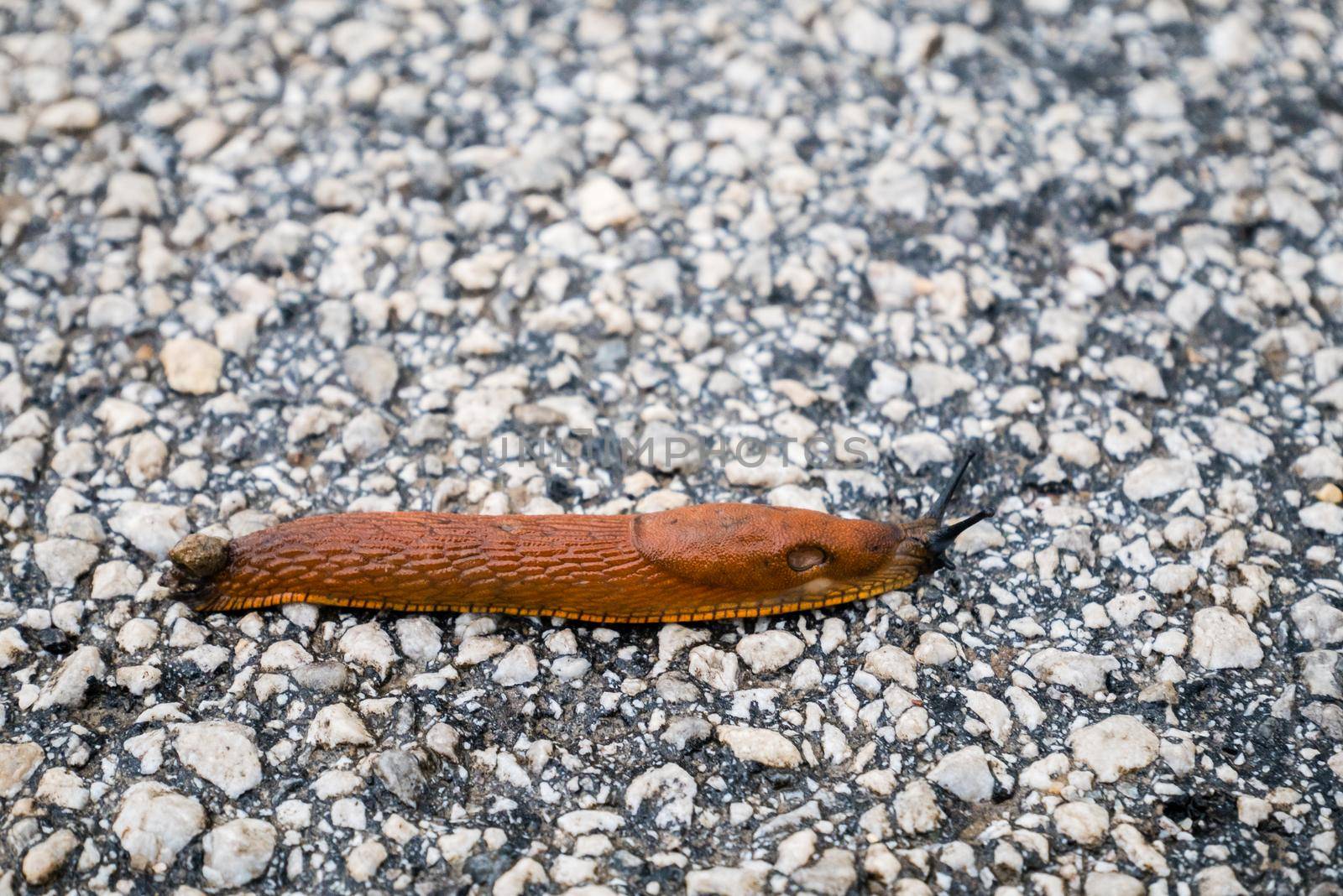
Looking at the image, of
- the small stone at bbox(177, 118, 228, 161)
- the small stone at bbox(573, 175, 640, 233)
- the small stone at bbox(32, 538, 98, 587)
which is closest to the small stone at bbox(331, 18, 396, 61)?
the small stone at bbox(177, 118, 228, 161)

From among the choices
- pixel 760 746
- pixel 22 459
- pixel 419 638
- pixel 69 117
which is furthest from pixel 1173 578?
pixel 69 117

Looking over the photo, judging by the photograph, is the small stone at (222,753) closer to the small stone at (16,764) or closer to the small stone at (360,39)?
the small stone at (16,764)

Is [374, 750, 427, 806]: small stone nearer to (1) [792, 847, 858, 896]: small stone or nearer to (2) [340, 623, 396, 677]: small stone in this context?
(2) [340, 623, 396, 677]: small stone

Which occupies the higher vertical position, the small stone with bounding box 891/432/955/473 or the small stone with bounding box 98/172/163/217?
the small stone with bounding box 98/172/163/217

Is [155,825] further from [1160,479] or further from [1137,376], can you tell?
[1137,376]

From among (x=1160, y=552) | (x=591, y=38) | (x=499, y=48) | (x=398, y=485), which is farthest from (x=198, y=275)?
(x=1160, y=552)

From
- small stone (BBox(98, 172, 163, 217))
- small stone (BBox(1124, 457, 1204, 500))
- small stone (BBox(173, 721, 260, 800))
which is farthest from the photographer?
small stone (BBox(98, 172, 163, 217))
